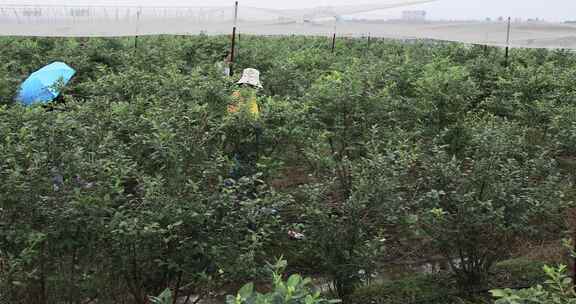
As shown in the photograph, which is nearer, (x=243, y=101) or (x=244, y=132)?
(x=244, y=132)

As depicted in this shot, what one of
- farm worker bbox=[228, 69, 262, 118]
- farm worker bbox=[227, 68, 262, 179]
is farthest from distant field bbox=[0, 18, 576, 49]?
farm worker bbox=[227, 68, 262, 179]

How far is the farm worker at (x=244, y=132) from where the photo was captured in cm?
424

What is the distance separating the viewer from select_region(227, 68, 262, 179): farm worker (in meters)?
4.24

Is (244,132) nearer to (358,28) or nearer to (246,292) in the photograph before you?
(246,292)

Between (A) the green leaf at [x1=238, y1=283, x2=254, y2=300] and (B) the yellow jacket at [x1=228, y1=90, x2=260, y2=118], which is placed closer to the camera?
(A) the green leaf at [x1=238, y1=283, x2=254, y2=300]

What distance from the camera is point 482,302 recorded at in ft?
→ 14.2

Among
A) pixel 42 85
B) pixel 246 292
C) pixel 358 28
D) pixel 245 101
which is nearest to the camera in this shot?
pixel 246 292

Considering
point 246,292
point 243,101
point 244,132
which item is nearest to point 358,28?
point 243,101

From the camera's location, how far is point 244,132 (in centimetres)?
437

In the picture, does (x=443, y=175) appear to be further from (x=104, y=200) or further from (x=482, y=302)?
(x=104, y=200)

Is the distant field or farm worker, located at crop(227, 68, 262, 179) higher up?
the distant field

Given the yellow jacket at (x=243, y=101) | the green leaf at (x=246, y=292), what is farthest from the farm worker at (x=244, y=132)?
the green leaf at (x=246, y=292)

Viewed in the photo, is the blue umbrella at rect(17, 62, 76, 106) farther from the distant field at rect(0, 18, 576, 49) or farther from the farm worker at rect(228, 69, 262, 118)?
the farm worker at rect(228, 69, 262, 118)

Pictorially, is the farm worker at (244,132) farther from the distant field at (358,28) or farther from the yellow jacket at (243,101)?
the distant field at (358,28)
